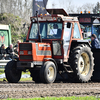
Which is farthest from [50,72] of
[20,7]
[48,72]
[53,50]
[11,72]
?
[20,7]

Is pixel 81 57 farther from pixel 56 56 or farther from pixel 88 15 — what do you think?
pixel 88 15

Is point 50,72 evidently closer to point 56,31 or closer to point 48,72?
point 48,72

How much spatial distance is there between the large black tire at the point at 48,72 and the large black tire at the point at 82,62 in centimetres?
89

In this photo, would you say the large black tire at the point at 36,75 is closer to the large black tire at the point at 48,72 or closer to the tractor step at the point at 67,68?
the tractor step at the point at 67,68

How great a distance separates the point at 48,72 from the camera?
11789 mm

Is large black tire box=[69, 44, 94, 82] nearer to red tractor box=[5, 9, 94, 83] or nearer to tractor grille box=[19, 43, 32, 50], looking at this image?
red tractor box=[5, 9, 94, 83]

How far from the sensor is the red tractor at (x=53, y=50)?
12.0m

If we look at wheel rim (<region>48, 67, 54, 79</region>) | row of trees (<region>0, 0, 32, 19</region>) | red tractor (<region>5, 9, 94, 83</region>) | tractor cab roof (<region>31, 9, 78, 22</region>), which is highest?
row of trees (<region>0, 0, 32, 19</region>)

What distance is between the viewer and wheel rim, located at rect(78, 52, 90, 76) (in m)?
13.0

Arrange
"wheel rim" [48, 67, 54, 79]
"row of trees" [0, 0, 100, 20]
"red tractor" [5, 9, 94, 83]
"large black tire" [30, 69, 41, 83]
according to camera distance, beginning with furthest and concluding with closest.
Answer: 1. "row of trees" [0, 0, 100, 20]
2. "large black tire" [30, 69, 41, 83]
3. "red tractor" [5, 9, 94, 83]
4. "wheel rim" [48, 67, 54, 79]

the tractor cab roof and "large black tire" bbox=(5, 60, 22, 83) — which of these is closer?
"large black tire" bbox=(5, 60, 22, 83)

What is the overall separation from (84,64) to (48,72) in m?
2.11

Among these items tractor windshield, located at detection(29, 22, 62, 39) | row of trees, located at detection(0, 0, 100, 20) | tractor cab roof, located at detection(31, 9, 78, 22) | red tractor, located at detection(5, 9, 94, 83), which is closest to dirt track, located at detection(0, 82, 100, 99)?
red tractor, located at detection(5, 9, 94, 83)

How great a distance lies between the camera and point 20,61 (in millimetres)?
12227
